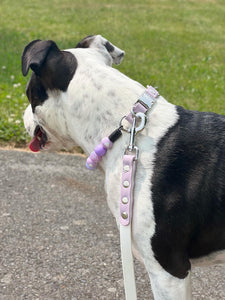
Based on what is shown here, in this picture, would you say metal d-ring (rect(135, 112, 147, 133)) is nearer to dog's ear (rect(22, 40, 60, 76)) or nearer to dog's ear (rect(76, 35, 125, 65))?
dog's ear (rect(22, 40, 60, 76))

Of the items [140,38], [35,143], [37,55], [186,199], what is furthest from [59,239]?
[140,38]

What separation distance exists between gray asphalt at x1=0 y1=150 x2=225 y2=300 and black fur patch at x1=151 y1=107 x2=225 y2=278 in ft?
3.69

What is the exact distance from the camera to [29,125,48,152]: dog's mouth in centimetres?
301

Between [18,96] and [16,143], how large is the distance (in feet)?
4.20

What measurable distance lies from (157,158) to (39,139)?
963 millimetres

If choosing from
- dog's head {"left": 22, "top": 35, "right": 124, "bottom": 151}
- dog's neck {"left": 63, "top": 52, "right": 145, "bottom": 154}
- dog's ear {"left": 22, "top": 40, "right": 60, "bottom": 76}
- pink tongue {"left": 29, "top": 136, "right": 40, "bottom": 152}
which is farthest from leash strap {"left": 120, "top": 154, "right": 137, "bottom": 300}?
pink tongue {"left": 29, "top": 136, "right": 40, "bottom": 152}

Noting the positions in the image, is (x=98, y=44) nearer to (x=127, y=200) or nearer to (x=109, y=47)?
(x=109, y=47)

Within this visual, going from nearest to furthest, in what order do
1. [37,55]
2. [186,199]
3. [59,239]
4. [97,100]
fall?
1. [186,199]
2. [97,100]
3. [37,55]
4. [59,239]

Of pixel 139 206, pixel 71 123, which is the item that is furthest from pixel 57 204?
pixel 139 206

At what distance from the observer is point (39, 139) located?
122 inches

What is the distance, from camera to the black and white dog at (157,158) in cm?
238

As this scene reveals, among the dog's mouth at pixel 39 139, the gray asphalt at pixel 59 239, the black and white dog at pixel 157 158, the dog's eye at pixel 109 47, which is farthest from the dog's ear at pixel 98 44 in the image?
the gray asphalt at pixel 59 239

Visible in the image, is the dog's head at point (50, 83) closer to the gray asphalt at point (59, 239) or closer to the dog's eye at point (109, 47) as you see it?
the dog's eye at point (109, 47)

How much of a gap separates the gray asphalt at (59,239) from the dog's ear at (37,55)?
155 centimetres
